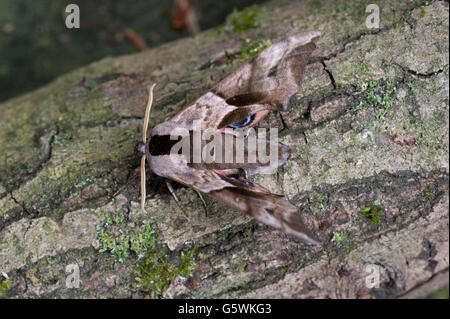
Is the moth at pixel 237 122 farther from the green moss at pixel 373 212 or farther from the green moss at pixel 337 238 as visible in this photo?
the green moss at pixel 373 212

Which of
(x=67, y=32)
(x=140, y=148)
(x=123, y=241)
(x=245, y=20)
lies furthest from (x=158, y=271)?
(x=67, y=32)

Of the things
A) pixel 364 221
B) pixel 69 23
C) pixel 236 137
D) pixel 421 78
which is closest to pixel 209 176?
pixel 236 137

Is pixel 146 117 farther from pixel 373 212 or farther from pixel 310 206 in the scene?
pixel 373 212

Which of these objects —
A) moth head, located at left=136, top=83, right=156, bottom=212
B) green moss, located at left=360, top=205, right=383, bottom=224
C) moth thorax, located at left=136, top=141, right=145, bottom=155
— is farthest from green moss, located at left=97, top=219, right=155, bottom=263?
green moss, located at left=360, top=205, right=383, bottom=224

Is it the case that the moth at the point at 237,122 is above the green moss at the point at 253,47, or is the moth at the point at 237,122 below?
below

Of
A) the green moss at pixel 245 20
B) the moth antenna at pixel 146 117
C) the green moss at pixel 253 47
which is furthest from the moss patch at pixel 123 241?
the green moss at pixel 245 20
